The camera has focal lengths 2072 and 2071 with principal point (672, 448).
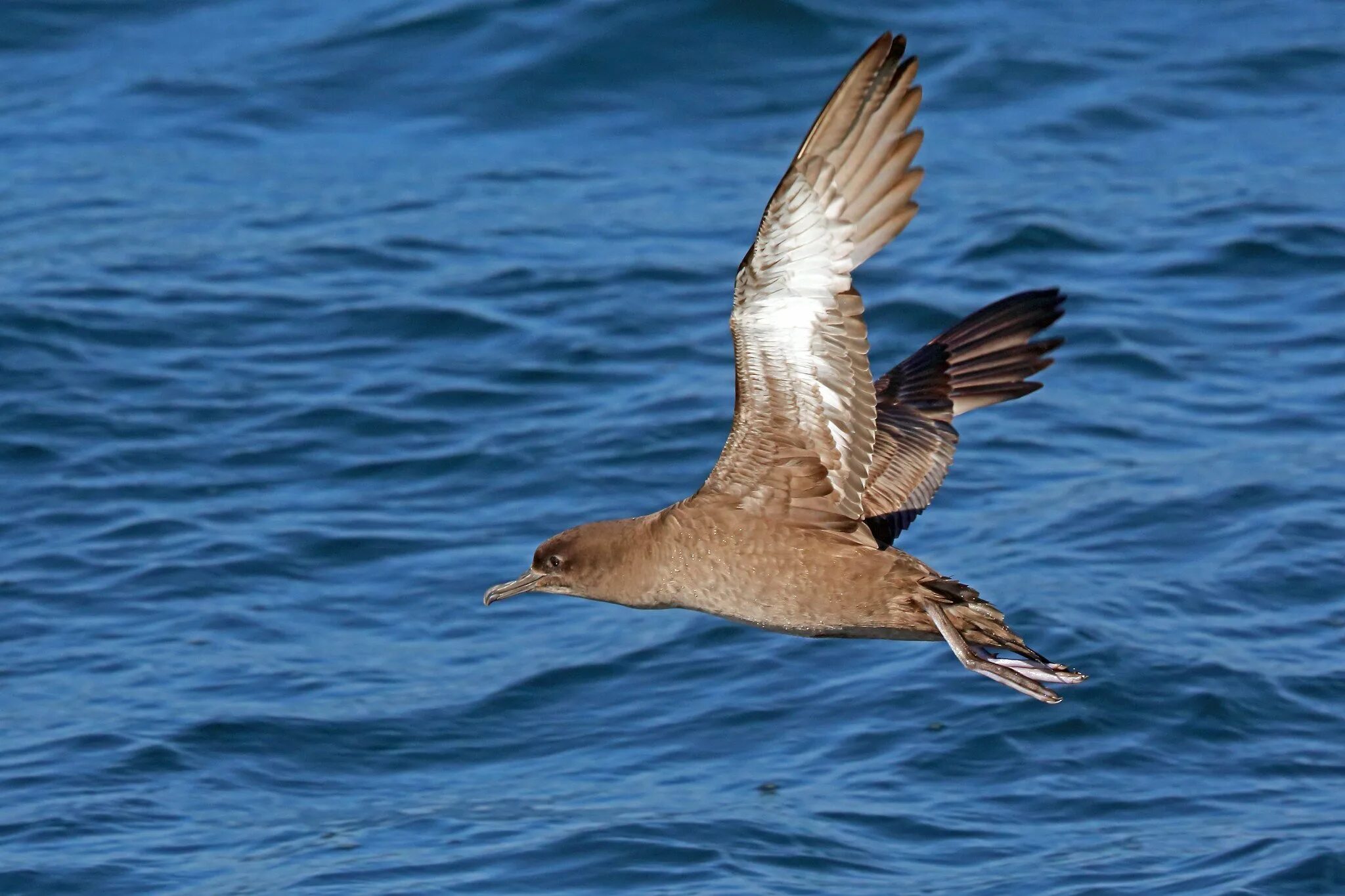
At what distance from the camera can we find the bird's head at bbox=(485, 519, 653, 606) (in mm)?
7059

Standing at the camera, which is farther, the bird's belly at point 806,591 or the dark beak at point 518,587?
the dark beak at point 518,587

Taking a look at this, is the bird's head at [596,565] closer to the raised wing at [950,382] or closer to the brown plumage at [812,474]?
the brown plumage at [812,474]

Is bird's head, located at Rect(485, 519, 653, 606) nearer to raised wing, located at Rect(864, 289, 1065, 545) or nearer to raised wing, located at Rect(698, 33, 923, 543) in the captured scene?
raised wing, located at Rect(698, 33, 923, 543)

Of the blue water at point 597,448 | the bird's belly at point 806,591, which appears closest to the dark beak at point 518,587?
the bird's belly at point 806,591

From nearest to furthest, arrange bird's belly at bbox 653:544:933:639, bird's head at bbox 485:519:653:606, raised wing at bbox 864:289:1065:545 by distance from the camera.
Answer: bird's belly at bbox 653:544:933:639 → bird's head at bbox 485:519:653:606 → raised wing at bbox 864:289:1065:545

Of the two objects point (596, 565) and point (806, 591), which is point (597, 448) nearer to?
point (596, 565)

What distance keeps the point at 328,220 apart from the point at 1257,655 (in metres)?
7.34

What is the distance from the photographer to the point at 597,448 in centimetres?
1142

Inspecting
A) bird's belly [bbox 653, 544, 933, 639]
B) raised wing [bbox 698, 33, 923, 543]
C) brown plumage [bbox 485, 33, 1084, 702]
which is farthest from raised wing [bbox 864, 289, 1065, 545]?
bird's belly [bbox 653, 544, 933, 639]

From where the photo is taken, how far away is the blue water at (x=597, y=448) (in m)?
8.71

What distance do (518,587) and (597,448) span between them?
3.97 metres

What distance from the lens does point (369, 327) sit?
42.4 ft

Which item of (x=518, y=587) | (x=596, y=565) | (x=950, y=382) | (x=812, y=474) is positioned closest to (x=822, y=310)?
(x=812, y=474)

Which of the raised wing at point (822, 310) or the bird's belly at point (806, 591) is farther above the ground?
the raised wing at point (822, 310)
